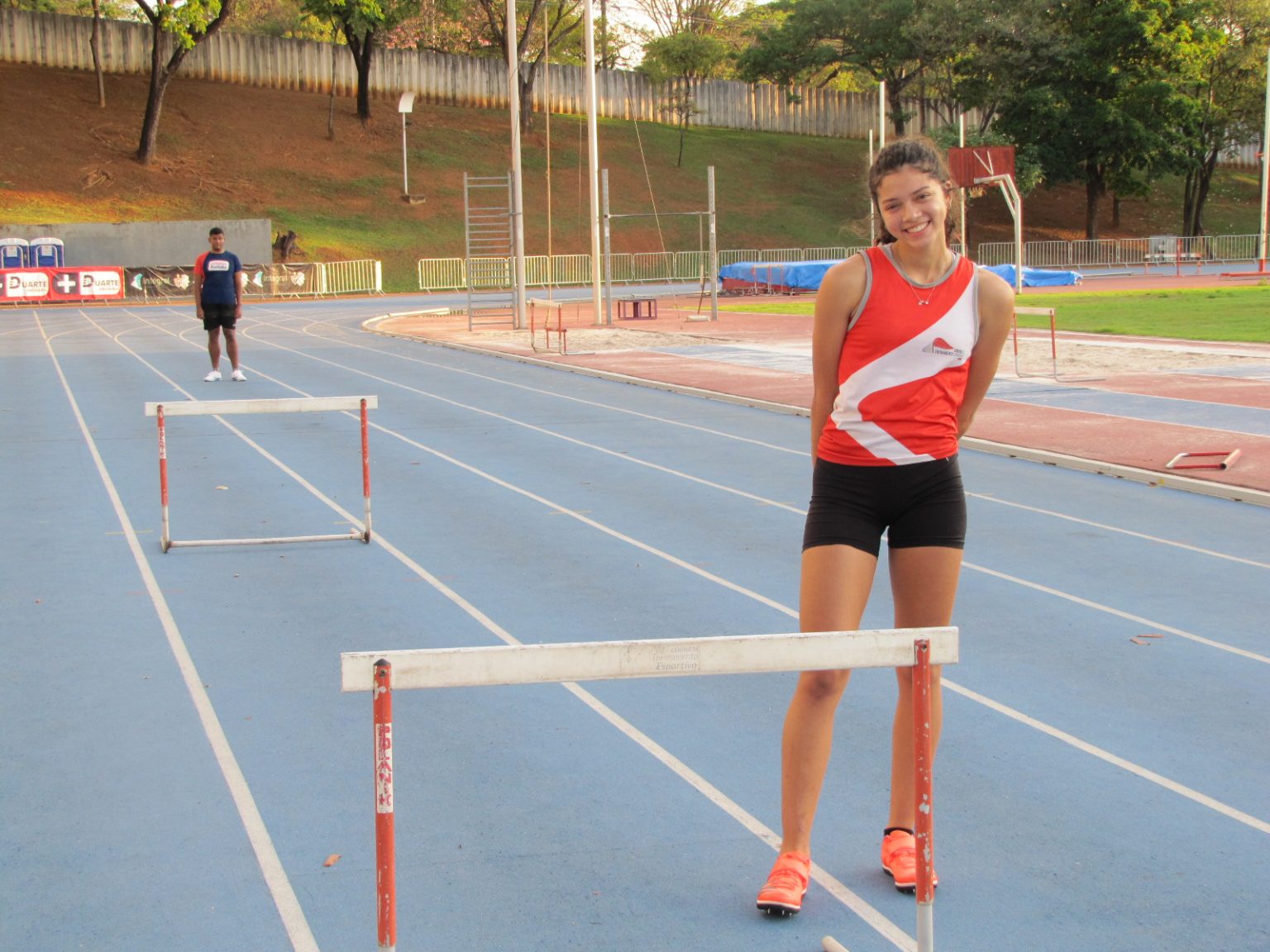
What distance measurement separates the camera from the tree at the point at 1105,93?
62.1 m

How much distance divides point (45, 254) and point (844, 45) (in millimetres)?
39402

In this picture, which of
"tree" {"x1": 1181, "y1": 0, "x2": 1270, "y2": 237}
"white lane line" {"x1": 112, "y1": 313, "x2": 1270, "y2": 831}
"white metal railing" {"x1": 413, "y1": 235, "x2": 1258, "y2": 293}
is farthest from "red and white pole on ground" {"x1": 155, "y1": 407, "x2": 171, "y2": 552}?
"tree" {"x1": 1181, "y1": 0, "x2": 1270, "y2": 237}

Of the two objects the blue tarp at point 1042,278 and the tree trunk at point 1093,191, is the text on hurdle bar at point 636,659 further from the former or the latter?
the tree trunk at point 1093,191

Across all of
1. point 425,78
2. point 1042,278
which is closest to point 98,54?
point 425,78

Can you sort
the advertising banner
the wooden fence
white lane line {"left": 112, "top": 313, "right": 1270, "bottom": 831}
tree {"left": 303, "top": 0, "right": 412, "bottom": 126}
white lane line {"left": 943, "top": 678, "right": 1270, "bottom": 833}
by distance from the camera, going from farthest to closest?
the wooden fence < tree {"left": 303, "top": 0, "right": 412, "bottom": 126} < the advertising banner < white lane line {"left": 112, "top": 313, "right": 1270, "bottom": 831} < white lane line {"left": 943, "top": 678, "right": 1270, "bottom": 833}

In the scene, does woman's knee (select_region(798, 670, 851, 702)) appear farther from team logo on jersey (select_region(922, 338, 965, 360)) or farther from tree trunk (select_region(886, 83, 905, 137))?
tree trunk (select_region(886, 83, 905, 137))

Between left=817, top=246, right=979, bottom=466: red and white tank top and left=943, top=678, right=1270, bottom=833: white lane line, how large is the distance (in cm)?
175

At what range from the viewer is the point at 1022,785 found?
5016 millimetres

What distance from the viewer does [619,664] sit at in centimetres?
309

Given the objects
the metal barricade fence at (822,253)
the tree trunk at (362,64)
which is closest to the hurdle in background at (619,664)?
the metal barricade fence at (822,253)

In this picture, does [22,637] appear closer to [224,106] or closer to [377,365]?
[377,365]

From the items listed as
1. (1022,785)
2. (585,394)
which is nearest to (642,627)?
(1022,785)

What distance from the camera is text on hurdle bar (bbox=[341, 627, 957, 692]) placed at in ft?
9.87

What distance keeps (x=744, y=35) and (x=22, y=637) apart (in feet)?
257
